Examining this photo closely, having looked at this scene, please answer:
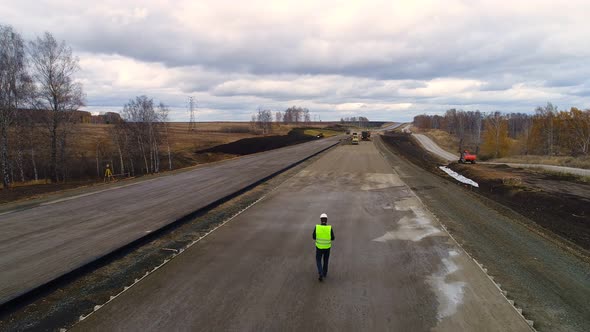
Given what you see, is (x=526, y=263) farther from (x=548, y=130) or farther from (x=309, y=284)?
(x=548, y=130)

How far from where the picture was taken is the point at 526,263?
11.1 meters

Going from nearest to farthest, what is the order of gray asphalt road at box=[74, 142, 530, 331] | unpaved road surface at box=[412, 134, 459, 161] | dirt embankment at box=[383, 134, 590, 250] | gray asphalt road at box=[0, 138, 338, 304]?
gray asphalt road at box=[74, 142, 530, 331], gray asphalt road at box=[0, 138, 338, 304], dirt embankment at box=[383, 134, 590, 250], unpaved road surface at box=[412, 134, 459, 161]

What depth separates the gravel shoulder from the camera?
26.7 ft

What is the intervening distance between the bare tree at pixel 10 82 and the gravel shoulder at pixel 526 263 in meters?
31.3

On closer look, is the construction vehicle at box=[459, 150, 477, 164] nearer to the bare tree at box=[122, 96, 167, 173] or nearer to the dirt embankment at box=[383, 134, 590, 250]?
the dirt embankment at box=[383, 134, 590, 250]

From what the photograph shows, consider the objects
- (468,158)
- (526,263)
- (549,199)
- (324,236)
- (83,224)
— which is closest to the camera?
(324,236)

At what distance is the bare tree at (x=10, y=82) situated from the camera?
28906mm

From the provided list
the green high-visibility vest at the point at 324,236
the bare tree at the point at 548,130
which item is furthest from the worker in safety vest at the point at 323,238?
the bare tree at the point at 548,130

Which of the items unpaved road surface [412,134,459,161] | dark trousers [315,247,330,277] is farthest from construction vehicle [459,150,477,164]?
dark trousers [315,247,330,277]

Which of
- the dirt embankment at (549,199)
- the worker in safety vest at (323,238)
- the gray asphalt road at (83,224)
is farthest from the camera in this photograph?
the dirt embankment at (549,199)

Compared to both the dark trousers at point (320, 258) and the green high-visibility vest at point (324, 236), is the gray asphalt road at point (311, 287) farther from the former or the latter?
the green high-visibility vest at point (324, 236)

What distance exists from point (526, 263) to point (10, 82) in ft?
120

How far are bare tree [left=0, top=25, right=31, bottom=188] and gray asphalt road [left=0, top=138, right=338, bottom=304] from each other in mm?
13279

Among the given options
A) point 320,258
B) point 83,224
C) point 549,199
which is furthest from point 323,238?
point 549,199
